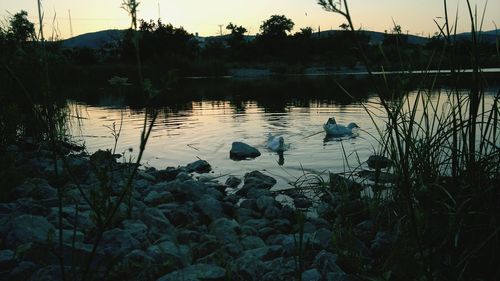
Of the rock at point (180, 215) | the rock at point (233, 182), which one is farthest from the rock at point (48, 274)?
the rock at point (233, 182)

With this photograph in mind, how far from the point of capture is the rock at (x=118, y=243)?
302 centimetres

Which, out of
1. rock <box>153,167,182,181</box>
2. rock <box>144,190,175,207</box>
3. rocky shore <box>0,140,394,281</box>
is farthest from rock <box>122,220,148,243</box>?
rock <box>153,167,182,181</box>

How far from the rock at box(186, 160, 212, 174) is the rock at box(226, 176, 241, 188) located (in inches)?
32.1

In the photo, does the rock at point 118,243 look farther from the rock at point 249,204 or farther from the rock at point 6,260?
the rock at point 249,204

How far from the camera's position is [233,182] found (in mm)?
6094

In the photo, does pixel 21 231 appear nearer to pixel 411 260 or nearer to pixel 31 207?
pixel 31 207

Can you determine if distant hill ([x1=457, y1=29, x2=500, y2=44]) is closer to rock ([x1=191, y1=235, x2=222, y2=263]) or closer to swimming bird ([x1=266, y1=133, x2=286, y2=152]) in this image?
rock ([x1=191, y1=235, x2=222, y2=263])

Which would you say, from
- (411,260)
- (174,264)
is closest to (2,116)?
(174,264)

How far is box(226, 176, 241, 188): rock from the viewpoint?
19.8 feet

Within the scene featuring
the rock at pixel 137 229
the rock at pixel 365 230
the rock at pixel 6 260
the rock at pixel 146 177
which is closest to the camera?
the rock at pixel 6 260

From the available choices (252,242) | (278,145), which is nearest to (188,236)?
(252,242)

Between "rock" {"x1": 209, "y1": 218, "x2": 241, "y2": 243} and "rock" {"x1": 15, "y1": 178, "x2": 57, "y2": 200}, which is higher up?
"rock" {"x1": 15, "y1": 178, "x2": 57, "y2": 200}

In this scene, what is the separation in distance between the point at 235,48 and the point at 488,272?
74.2m

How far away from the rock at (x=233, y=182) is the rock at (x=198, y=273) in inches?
127
